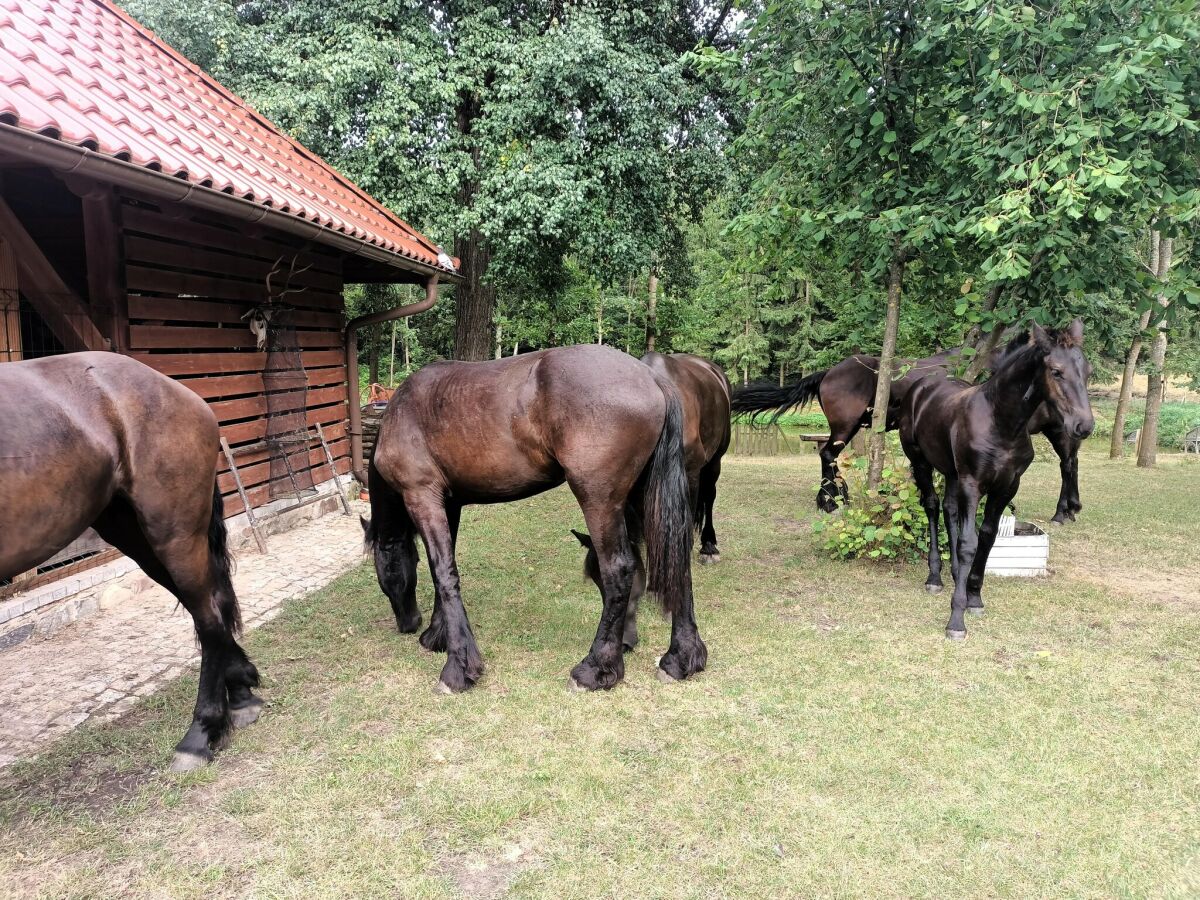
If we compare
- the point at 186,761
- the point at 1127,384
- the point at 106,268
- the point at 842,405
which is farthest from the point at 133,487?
the point at 1127,384

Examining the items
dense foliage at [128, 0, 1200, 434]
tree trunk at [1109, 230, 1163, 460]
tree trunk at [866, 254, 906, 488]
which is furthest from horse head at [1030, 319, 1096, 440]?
tree trunk at [1109, 230, 1163, 460]

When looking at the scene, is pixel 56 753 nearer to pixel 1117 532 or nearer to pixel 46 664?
pixel 46 664

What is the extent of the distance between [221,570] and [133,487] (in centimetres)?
64

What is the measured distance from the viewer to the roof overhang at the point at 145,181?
9.63 ft

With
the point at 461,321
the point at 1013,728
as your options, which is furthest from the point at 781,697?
the point at 461,321

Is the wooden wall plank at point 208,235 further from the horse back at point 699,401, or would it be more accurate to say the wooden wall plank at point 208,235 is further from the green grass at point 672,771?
the horse back at point 699,401

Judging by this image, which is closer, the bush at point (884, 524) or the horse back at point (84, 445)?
the horse back at point (84, 445)

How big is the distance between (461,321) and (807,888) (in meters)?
10.7

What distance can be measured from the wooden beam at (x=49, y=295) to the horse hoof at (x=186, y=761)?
3228mm

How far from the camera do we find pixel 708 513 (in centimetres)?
602

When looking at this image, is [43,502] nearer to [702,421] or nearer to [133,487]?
[133,487]

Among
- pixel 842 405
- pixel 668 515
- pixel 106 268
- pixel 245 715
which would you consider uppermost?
pixel 106 268

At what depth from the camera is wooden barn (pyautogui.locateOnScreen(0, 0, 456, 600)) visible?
371 cm

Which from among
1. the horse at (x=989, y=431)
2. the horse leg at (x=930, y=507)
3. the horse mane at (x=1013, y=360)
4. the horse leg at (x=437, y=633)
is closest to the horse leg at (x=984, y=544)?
the horse at (x=989, y=431)
